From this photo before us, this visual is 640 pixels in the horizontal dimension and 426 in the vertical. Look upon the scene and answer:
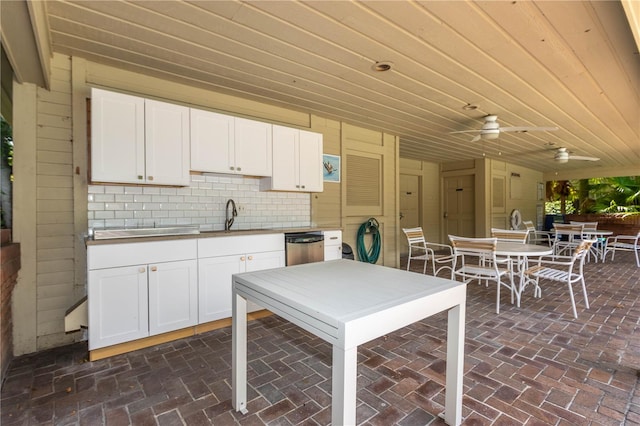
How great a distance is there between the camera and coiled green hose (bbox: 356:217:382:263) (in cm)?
513

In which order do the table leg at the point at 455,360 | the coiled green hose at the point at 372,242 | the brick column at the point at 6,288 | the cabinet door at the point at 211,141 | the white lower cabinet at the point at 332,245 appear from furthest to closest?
1. the coiled green hose at the point at 372,242
2. the white lower cabinet at the point at 332,245
3. the cabinet door at the point at 211,141
4. the brick column at the point at 6,288
5. the table leg at the point at 455,360

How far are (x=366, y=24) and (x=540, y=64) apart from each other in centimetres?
177

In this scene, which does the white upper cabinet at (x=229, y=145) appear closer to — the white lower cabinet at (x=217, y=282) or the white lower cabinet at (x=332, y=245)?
the white lower cabinet at (x=217, y=282)

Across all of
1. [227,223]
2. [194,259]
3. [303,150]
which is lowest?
[194,259]

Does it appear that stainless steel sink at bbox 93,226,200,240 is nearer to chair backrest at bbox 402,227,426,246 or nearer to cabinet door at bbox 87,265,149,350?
cabinet door at bbox 87,265,149,350

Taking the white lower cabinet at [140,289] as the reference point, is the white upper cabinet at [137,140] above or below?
above

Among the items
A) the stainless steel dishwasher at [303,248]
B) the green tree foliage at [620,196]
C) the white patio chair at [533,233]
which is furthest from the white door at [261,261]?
the green tree foliage at [620,196]

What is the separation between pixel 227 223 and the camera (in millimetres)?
3572

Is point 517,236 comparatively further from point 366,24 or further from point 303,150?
point 366,24

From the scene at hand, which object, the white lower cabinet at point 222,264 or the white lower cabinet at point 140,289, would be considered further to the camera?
the white lower cabinet at point 222,264

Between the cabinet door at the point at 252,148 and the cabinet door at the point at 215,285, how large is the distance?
102 cm

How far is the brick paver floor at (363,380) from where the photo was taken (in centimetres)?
178

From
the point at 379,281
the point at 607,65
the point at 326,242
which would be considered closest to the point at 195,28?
the point at 379,281

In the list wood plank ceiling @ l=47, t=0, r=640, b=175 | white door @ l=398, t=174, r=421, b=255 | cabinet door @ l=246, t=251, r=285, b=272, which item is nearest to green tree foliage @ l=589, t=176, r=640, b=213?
white door @ l=398, t=174, r=421, b=255
